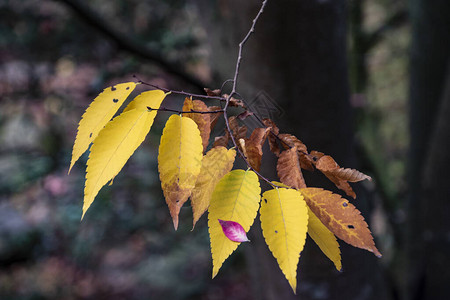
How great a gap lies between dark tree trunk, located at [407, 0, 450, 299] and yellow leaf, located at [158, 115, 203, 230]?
94 centimetres

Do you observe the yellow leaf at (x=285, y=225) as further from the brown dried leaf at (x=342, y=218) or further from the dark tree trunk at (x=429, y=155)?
the dark tree trunk at (x=429, y=155)

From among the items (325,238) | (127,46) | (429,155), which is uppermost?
(127,46)

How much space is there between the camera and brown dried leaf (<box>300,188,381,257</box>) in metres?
0.32

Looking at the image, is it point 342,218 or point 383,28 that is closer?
point 342,218

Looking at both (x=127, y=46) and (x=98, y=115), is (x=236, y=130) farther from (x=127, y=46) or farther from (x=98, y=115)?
(x=127, y=46)

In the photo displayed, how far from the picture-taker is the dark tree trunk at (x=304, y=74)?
0.67 metres

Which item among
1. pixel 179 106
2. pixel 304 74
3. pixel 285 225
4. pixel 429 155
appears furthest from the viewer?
pixel 179 106

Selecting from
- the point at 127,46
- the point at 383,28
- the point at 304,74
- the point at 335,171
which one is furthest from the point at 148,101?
the point at 383,28

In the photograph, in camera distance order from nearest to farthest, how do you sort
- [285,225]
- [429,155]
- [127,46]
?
[285,225] → [127,46] → [429,155]

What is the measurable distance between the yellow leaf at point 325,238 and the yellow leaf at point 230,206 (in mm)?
62

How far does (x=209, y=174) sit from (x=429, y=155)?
978mm

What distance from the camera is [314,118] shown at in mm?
729

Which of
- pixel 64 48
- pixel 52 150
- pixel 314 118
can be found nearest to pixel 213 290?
pixel 52 150

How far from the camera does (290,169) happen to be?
14.6 inches
